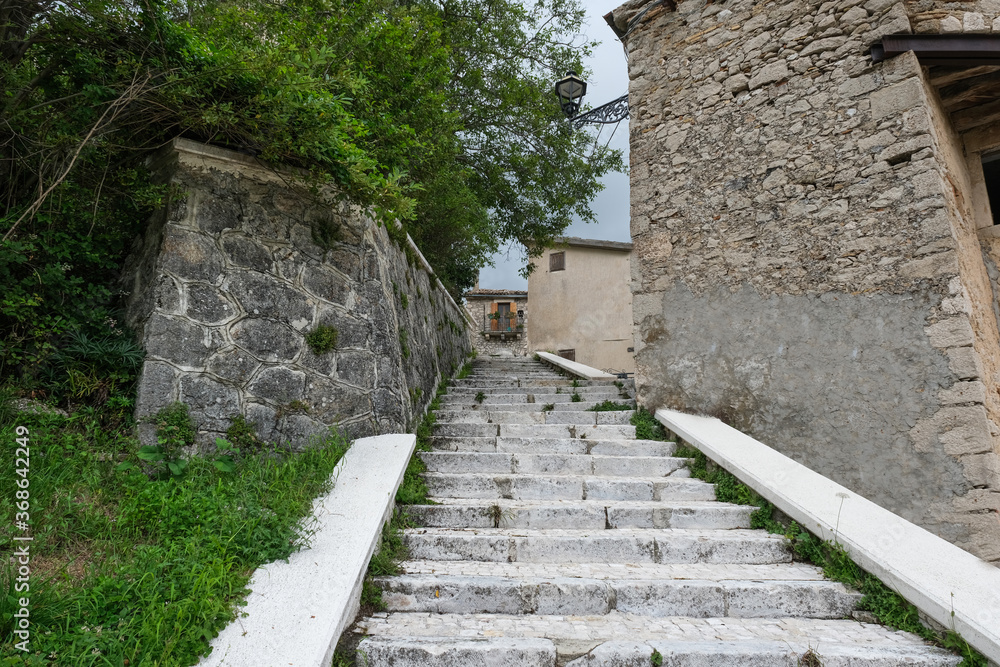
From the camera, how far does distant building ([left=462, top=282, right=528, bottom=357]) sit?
1827 cm

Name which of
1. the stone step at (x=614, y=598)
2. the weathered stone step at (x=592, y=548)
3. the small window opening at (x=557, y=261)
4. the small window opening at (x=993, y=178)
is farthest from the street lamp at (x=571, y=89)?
the small window opening at (x=557, y=261)

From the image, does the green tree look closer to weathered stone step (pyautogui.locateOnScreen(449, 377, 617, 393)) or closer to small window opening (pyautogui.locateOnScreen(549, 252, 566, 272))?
weathered stone step (pyautogui.locateOnScreen(449, 377, 617, 393))

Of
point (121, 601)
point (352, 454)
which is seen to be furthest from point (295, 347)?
point (121, 601)

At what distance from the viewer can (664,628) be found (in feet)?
8.20

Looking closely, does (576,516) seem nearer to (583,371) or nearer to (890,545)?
(890,545)

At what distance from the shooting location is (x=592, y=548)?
3.13 metres

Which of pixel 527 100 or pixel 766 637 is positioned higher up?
pixel 527 100

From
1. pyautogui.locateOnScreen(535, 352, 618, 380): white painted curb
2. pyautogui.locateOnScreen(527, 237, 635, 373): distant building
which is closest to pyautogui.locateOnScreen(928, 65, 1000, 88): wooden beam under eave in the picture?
pyautogui.locateOnScreen(535, 352, 618, 380): white painted curb

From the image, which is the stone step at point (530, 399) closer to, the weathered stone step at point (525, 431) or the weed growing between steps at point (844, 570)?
the weathered stone step at point (525, 431)

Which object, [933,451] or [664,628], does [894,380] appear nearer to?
[933,451]

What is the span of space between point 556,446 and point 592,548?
1.46m

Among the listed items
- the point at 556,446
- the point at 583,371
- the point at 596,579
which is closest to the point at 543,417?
the point at 556,446

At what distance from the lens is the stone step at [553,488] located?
12.5 ft

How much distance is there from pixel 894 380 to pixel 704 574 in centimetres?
247
